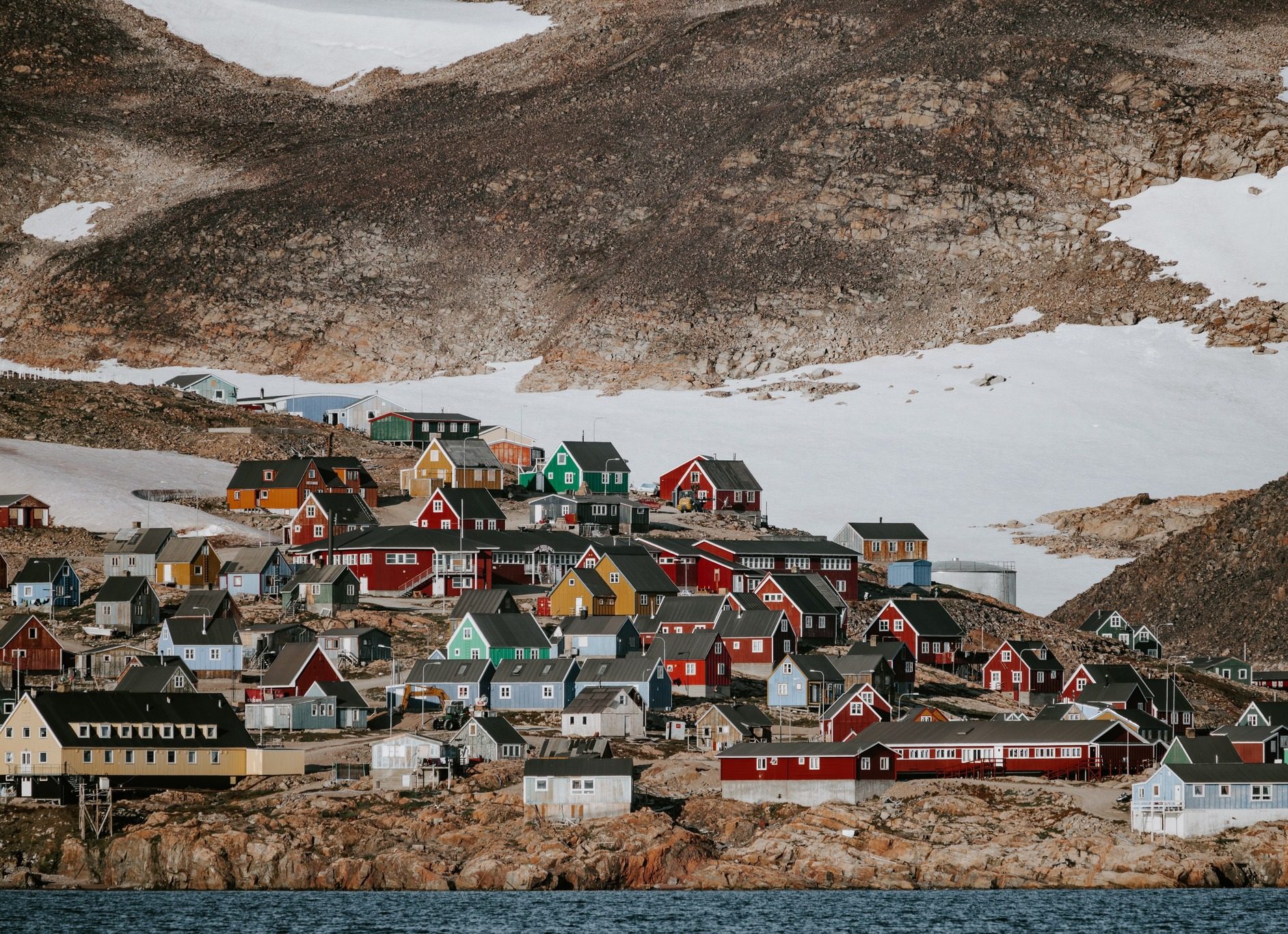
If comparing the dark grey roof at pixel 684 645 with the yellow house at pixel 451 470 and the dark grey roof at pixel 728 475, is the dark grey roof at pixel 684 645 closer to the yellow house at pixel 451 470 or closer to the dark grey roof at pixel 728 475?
the yellow house at pixel 451 470

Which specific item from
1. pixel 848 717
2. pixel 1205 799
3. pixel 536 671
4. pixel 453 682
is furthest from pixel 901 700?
pixel 1205 799

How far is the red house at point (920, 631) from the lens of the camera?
316 ft

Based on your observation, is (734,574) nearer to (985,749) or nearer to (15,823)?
(985,749)

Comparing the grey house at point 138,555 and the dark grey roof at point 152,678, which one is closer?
the dark grey roof at point 152,678

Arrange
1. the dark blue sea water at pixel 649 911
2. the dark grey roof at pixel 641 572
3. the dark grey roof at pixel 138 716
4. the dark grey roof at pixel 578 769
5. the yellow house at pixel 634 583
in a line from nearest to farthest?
the dark blue sea water at pixel 649 911 → the dark grey roof at pixel 578 769 → the dark grey roof at pixel 138 716 → the yellow house at pixel 634 583 → the dark grey roof at pixel 641 572

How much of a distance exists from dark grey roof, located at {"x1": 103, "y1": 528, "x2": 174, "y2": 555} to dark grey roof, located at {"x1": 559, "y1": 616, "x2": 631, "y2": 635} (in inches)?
825

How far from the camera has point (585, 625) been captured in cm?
9081

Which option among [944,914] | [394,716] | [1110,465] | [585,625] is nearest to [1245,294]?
[1110,465]

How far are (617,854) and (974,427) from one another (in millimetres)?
100712

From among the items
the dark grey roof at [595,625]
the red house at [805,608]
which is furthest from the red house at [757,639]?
the dark grey roof at [595,625]

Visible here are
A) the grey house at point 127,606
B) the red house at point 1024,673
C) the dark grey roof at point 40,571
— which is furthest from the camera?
the dark grey roof at point 40,571

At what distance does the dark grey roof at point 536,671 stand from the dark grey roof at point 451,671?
516mm

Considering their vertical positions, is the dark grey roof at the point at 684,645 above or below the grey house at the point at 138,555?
below

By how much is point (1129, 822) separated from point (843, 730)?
13.1 meters
